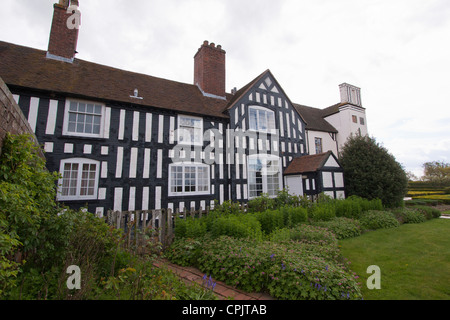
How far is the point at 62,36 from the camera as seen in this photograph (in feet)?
32.9

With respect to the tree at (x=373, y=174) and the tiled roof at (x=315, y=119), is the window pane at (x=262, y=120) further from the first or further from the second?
the tiled roof at (x=315, y=119)

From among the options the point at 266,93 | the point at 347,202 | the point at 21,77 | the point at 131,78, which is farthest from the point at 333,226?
the point at 21,77

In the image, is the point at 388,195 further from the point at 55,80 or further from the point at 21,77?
the point at 21,77

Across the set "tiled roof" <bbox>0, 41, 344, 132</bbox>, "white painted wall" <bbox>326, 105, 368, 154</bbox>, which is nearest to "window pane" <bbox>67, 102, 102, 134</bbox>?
"tiled roof" <bbox>0, 41, 344, 132</bbox>

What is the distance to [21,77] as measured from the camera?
8180mm

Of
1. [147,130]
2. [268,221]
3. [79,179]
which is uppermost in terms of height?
[147,130]

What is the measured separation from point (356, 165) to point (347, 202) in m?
4.28

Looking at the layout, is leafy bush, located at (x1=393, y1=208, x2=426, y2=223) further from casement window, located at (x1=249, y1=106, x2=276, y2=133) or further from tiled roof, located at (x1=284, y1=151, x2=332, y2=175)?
casement window, located at (x1=249, y1=106, x2=276, y2=133)

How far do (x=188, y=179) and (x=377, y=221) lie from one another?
8734 millimetres

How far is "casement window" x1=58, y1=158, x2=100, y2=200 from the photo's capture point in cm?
819

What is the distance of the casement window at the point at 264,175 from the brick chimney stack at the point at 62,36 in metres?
10.8

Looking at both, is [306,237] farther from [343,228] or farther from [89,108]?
[89,108]

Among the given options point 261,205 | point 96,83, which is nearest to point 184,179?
point 261,205
